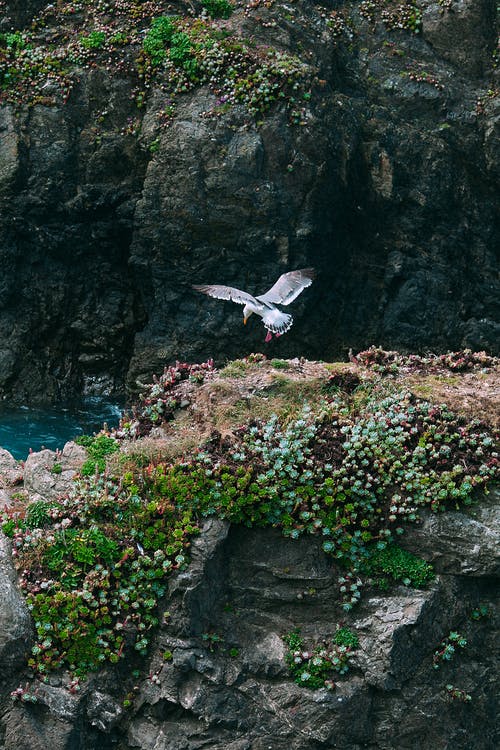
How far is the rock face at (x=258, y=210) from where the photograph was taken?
867 inches

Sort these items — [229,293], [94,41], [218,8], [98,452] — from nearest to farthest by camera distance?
[98,452] < [229,293] < [94,41] < [218,8]

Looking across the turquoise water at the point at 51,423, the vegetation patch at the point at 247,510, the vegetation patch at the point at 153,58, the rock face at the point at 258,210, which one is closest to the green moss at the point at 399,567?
the vegetation patch at the point at 247,510

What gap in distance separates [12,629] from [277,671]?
3.28 m

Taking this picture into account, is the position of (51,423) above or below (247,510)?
below

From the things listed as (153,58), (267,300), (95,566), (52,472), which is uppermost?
(153,58)

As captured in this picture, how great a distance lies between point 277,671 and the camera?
10852 millimetres

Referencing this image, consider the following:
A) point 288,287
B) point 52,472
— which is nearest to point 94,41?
point 288,287

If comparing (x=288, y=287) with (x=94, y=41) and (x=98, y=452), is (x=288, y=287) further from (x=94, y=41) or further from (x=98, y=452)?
(x=94, y=41)

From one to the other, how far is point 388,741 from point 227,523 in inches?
132

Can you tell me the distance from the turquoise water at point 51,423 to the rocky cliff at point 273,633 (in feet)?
25.5

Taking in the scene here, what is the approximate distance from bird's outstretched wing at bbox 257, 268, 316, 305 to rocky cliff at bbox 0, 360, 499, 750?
13.3ft

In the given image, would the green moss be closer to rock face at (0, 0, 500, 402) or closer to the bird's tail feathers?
Result: the bird's tail feathers

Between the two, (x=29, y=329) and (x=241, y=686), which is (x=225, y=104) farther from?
(x=241, y=686)

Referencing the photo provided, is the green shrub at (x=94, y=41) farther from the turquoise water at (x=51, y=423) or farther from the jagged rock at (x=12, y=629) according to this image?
the jagged rock at (x=12, y=629)
